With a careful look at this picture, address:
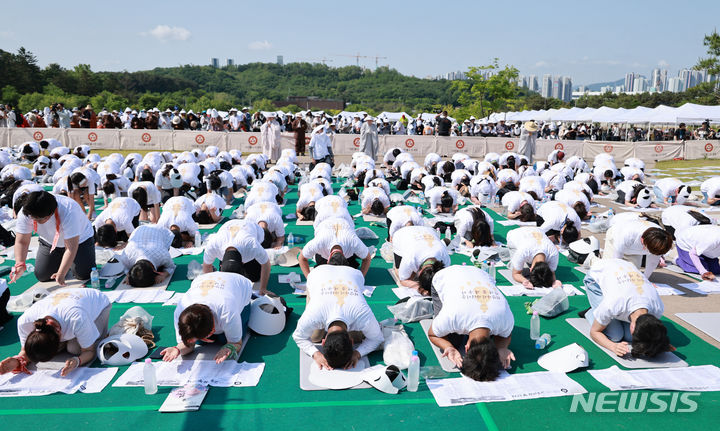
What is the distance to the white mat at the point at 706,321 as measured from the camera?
5316mm

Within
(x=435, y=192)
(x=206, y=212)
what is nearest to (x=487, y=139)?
(x=435, y=192)

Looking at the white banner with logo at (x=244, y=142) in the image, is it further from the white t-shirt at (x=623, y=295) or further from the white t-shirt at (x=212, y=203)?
the white t-shirt at (x=623, y=295)

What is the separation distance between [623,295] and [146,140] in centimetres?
2238

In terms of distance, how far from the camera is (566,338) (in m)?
5.23

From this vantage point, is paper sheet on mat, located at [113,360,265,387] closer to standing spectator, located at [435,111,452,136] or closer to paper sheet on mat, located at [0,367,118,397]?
paper sheet on mat, located at [0,367,118,397]

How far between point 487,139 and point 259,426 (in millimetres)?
21466

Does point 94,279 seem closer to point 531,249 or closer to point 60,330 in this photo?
point 60,330

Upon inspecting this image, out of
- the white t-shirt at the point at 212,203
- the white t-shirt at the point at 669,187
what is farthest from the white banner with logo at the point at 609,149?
the white t-shirt at the point at 212,203

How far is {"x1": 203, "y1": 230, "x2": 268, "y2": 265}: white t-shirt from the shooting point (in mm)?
6082

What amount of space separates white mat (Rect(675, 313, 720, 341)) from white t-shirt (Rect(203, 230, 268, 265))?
500cm

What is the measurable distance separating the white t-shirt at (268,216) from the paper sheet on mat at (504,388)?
15.0ft

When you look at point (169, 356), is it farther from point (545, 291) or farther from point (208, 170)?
point (208, 170)

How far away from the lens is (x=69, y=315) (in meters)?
4.29

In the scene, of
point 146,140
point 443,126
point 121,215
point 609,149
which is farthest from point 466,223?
point 146,140
